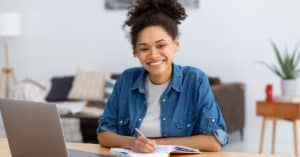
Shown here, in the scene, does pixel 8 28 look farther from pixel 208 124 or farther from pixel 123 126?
pixel 208 124

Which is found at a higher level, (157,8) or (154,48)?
(157,8)

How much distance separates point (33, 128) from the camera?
180 centimetres

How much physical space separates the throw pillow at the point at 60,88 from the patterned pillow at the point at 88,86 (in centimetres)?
11

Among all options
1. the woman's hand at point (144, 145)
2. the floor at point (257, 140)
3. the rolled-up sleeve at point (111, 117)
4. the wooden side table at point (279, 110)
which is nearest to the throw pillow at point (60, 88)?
the floor at point (257, 140)

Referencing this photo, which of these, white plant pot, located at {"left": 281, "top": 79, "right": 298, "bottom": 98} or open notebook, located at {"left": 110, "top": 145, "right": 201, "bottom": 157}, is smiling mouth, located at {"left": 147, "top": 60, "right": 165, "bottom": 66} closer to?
open notebook, located at {"left": 110, "top": 145, "right": 201, "bottom": 157}

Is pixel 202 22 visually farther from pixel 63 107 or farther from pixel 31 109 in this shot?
pixel 31 109

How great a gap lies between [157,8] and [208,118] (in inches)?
18.1

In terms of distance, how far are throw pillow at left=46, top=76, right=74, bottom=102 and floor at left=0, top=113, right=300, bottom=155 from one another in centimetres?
93

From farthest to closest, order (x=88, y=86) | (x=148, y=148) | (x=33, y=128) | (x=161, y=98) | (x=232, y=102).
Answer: (x=88, y=86) → (x=232, y=102) → (x=161, y=98) → (x=148, y=148) → (x=33, y=128)

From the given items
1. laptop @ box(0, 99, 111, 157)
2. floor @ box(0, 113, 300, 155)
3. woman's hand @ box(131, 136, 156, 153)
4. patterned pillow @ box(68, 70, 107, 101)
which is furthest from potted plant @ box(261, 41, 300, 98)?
laptop @ box(0, 99, 111, 157)

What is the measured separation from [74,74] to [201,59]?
5.40ft

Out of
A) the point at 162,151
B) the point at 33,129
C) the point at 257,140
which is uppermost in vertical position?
the point at 33,129

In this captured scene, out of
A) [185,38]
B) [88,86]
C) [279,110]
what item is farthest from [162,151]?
[88,86]

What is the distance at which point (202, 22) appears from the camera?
5828 mm
